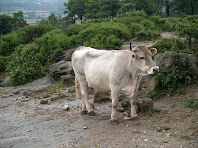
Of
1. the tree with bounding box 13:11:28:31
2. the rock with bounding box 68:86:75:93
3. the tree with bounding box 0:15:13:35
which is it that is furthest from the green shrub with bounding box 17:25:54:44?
the tree with bounding box 13:11:28:31

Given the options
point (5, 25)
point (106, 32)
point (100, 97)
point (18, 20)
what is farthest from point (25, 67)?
point (18, 20)

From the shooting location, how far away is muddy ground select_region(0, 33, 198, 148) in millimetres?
6383

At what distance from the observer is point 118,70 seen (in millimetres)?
7520

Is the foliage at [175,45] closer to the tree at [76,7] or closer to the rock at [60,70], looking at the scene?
the rock at [60,70]

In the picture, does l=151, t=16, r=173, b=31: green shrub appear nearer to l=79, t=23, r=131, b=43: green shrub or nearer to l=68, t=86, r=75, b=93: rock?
l=79, t=23, r=131, b=43: green shrub

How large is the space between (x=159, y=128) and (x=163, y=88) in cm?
307

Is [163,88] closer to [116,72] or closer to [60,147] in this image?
[116,72]

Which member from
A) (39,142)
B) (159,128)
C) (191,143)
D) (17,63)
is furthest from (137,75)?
(17,63)

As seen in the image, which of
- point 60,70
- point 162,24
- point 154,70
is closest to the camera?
point 154,70

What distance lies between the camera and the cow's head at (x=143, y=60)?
7180 millimetres

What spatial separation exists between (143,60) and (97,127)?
230 cm

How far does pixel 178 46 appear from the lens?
10.7m

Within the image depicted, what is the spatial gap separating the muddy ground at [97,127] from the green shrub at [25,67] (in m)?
4.26

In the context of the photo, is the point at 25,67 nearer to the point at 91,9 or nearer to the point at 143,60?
the point at 143,60
